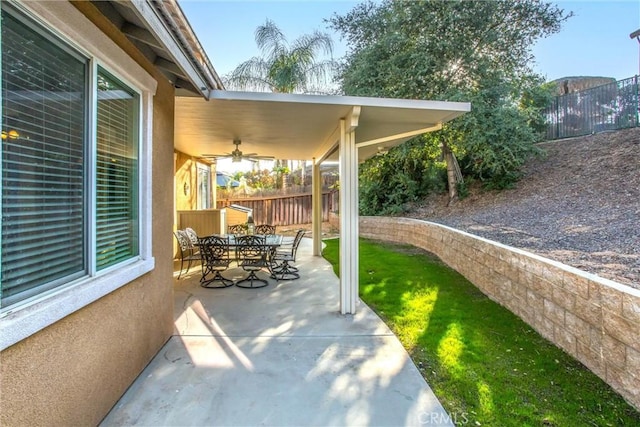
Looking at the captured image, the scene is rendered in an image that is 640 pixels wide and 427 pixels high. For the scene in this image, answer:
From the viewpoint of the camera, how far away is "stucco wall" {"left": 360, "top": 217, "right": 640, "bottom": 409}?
2.37m

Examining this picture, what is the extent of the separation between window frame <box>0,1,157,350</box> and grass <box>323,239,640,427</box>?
2591mm

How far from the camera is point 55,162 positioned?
6.09ft

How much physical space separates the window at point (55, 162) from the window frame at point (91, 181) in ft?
0.06

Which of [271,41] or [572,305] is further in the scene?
[271,41]

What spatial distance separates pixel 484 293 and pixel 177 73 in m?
4.99

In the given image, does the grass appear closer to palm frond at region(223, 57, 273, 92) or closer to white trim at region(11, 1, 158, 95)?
white trim at region(11, 1, 158, 95)

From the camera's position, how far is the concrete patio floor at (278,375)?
2.34 metres

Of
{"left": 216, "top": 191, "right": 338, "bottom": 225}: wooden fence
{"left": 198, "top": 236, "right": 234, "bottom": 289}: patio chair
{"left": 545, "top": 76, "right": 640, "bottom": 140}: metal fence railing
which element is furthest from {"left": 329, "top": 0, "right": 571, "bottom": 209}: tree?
{"left": 216, "top": 191, "right": 338, "bottom": 225}: wooden fence

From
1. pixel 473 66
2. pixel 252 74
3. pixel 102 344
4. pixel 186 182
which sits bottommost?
pixel 102 344

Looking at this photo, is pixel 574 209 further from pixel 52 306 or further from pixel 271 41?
pixel 271 41

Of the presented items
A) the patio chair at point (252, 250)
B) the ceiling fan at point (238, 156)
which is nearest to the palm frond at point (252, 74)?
the ceiling fan at point (238, 156)

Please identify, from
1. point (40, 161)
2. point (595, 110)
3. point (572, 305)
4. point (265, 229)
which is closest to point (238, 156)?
point (265, 229)

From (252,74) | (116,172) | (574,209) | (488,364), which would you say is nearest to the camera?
(116,172)

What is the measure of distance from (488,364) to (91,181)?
11.6 feet
